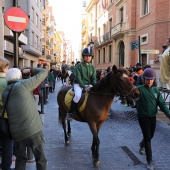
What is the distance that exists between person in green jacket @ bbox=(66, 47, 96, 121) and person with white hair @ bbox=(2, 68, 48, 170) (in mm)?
1959

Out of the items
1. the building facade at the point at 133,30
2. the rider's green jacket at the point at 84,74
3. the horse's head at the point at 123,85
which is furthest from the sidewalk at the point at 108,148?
the building facade at the point at 133,30

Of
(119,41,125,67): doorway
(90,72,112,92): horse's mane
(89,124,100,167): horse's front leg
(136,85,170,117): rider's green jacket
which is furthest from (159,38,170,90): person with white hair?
(119,41,125,67): doorway

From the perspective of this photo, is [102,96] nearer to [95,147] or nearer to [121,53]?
[95,147]

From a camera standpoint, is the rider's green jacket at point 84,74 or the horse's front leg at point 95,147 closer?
the horse's front leg at point 95,147

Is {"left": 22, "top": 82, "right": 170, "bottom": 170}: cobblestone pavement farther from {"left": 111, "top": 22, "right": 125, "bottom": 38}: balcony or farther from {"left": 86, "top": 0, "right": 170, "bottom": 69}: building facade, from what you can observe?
{"left": 111, "top": 22, "right": 125, "bottom": 38}: balcony

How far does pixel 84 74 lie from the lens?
17.4ft

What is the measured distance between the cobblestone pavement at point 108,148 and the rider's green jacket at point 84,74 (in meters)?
1.61

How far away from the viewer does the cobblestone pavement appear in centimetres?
438

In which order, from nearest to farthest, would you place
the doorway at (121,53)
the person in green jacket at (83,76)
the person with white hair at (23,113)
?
the person with white hair at (23,113) < the person in green jacket at (83,76) < the doorway at (121,53)

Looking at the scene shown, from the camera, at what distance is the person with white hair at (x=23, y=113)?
3006 millimetres

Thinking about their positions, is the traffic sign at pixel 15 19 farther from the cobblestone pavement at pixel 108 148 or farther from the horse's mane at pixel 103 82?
the cobblestone pavement at pixel 108 148

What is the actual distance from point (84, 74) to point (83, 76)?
59mm

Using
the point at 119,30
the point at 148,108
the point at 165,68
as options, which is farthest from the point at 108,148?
the point at 119,30

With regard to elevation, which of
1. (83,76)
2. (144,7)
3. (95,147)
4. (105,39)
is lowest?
(95,147)
